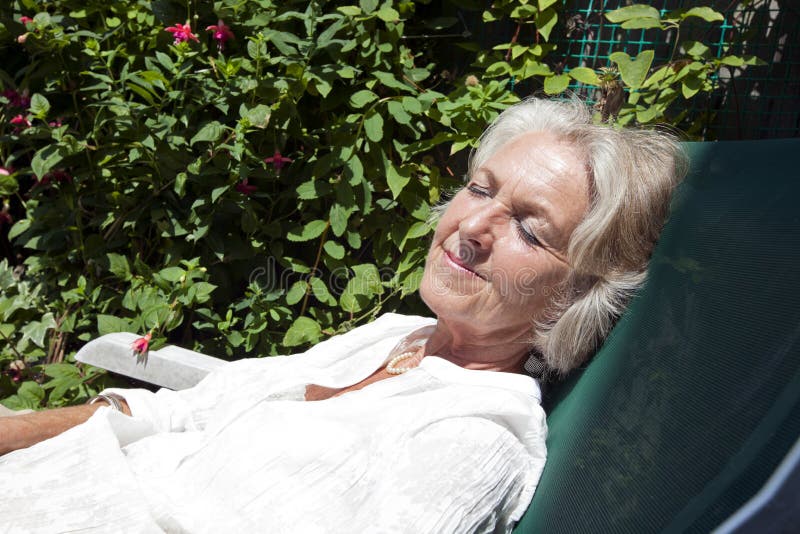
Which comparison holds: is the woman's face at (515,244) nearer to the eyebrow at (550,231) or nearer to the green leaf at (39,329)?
the eyebrow at (550,231)

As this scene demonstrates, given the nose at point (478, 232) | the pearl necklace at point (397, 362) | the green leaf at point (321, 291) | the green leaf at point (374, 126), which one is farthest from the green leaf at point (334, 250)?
the nose at point (478, 232)

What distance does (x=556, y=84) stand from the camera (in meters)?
2.22

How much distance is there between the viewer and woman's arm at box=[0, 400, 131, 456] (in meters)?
1.65

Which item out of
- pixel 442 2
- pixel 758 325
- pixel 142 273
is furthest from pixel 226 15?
pixel 758 325

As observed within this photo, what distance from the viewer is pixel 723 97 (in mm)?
2305

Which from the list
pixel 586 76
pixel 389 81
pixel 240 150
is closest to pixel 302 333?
pixel 240 150

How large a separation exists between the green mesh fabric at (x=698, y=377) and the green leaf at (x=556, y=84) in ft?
2.45

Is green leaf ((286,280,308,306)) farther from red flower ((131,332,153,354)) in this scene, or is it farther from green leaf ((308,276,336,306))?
red flower ((131,332,153,354))

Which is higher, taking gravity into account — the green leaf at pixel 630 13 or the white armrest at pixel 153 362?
the green leaf at pixel 630 13

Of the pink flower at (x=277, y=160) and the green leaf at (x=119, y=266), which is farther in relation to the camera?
the green leaf at (x=119, y=266)

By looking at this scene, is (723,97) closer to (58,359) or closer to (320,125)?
(320,125)

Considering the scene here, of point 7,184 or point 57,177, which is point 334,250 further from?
point 7,184

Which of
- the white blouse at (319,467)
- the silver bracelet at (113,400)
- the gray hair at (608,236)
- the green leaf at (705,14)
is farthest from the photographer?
the green leaf at (705,14)

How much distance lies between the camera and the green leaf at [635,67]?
2066 millimetres
